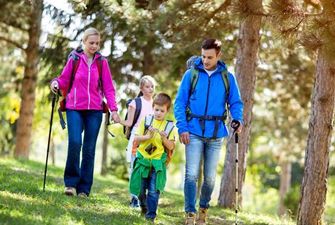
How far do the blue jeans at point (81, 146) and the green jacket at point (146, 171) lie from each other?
3.29ft

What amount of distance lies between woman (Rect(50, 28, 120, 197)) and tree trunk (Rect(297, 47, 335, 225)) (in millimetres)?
3023

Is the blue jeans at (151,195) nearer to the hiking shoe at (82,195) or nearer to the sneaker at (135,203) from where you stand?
the hiking shoe at (82,195)

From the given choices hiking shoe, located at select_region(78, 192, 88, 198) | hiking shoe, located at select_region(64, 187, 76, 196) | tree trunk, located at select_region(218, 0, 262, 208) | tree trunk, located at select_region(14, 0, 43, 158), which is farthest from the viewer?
tree trunk, located at select_region(14, 0, 43, 158)

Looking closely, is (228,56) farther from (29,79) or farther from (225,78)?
(29,79)

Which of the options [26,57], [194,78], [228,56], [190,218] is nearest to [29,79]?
[26,57]

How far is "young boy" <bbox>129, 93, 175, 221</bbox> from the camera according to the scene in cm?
755

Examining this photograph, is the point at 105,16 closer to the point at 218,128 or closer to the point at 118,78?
the point at 118,78

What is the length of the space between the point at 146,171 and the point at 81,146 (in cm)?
125

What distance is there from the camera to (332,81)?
927cm

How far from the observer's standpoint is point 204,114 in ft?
24.1

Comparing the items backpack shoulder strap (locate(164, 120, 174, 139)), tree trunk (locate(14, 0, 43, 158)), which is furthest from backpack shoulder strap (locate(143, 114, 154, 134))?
tree trunk (locate(14, 0, 43, 158))

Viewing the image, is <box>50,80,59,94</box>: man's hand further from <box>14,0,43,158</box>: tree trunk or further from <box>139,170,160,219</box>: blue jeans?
<box>14,0,43,158</box>: tree trunk

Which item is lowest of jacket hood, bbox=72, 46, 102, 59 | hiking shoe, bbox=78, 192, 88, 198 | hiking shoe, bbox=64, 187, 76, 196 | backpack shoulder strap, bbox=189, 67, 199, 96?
hiking shoe, bbox=78, 192, 88, 198

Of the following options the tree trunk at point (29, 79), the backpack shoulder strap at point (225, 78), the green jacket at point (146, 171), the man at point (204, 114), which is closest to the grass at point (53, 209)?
the green jacket at point (146, 171)
